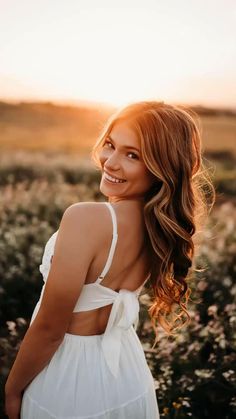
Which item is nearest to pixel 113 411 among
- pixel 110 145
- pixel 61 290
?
pixel 61 290

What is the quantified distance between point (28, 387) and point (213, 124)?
18.1m

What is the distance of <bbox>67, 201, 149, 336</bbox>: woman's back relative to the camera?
7.25ft

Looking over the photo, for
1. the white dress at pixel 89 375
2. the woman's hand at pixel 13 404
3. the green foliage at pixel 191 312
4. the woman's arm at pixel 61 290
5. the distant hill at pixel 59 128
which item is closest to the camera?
the woman's arm at pixel 61 290

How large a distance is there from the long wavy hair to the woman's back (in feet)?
0.18

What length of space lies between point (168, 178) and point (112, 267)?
44 cm

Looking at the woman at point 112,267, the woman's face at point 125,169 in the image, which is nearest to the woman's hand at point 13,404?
the woman at point 112,267

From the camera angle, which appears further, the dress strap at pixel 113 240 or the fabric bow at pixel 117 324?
the fabric bow at pixel 117 324

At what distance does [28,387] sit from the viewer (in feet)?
8.25

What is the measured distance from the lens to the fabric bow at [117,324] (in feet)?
8.06

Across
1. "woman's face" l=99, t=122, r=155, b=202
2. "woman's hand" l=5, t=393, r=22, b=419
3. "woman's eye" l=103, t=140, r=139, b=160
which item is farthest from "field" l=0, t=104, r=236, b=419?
"woman's hand" l=5, t=393, r=22, b=419

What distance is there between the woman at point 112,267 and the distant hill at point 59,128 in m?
15.0

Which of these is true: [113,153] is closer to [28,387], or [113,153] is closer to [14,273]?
[28,387]

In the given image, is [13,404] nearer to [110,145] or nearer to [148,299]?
[110,145]

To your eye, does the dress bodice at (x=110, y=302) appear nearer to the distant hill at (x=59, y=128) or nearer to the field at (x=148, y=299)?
the field at (x=148, y=299)
